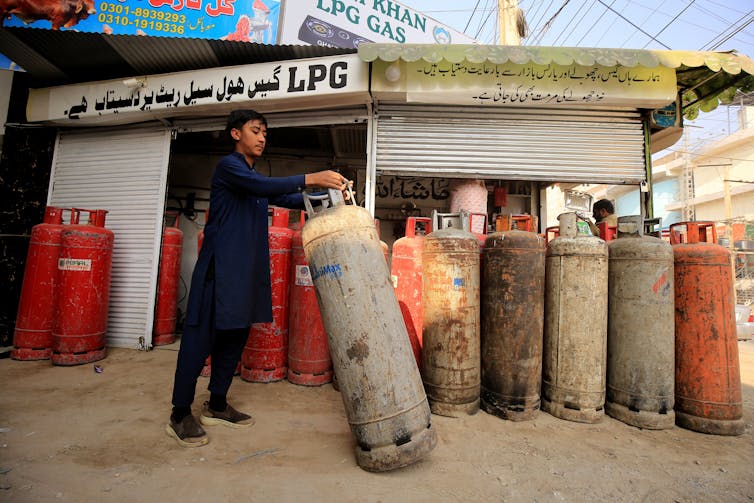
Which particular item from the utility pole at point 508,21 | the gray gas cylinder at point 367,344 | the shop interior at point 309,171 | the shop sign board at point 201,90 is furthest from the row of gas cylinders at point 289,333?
Answer: the utility pole at point 508,21

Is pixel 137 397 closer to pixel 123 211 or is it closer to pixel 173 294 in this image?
pixel 173 294

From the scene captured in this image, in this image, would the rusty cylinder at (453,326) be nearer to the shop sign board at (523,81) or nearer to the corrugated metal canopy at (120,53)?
the shop sign board at (523,81)

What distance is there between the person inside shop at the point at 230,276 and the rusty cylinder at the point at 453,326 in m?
0.97

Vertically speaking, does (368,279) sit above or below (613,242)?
below

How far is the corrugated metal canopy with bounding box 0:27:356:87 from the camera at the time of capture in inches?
157

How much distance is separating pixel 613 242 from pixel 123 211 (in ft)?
17.6

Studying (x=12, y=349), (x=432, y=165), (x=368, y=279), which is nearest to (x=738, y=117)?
(x=432, y=165)

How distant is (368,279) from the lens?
1.82 meters

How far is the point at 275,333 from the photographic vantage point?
3186mm

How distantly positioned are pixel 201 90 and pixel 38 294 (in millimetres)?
2771

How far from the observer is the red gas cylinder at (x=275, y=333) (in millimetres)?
3168

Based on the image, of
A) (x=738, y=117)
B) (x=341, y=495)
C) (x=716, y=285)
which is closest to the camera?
(x=341, y=495)

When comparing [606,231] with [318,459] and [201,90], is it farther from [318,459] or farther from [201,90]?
[201,90]

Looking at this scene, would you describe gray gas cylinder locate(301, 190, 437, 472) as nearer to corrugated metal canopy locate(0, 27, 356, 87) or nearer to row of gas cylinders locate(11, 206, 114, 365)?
row of gas cylinders locate(11, 206, 114, 365)
